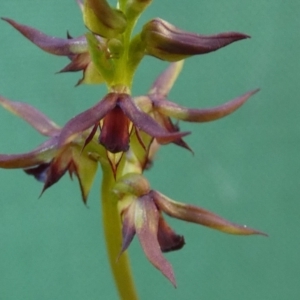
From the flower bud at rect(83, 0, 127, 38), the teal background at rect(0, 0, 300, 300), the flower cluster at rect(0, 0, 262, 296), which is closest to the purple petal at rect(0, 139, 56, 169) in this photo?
the flower cluster at rect(0, 0, 262, 296)

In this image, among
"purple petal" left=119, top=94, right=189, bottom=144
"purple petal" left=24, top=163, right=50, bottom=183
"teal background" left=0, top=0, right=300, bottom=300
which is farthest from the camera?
"teal background" left=0, top=0, right=300, bottom=300

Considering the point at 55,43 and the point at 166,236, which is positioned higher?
the point at 55,43

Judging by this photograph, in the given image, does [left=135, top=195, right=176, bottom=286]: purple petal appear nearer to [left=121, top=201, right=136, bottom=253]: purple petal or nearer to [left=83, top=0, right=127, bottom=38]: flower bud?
[left=121, top=201, right=136, bottom=253]: purple petal

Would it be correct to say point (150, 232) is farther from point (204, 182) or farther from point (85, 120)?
point (204, 182)

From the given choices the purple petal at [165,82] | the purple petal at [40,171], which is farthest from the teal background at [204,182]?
the purple petal at [40,171]

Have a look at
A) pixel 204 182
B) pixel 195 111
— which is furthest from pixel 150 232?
pixel 204 182

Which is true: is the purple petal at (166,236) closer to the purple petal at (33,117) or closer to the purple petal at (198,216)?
the purple petal at (198,216)

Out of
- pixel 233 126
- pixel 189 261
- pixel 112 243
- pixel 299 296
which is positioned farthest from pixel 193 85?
pixel 112 243
